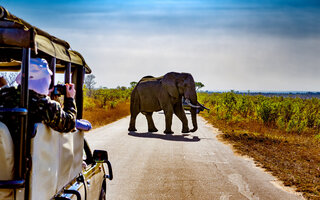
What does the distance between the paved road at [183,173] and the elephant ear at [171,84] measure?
4.29 m

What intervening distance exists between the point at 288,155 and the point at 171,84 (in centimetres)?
719

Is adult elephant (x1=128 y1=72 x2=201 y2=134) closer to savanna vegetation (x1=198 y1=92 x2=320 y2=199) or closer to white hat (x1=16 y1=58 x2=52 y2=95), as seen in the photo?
savanna vegetation (x1=198 y1=92 x2=320 y2=199)

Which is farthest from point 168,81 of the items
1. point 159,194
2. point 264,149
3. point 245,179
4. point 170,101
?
point 159,194

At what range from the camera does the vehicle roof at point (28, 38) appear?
8.33 ft

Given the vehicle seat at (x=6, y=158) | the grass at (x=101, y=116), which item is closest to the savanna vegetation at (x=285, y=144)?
the vehicle seat at (x=6, y=158)

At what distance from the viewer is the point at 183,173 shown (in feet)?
27.8

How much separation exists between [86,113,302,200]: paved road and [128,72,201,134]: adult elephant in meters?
3.80

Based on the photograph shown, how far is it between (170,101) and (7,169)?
14926 millimetres

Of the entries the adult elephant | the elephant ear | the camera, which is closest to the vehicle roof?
the camera

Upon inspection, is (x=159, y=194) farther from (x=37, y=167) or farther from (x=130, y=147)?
(x=130, y=147)

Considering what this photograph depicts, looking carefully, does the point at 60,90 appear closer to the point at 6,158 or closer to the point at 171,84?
the point at 6,158

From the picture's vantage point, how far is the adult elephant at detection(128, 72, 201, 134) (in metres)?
16.7

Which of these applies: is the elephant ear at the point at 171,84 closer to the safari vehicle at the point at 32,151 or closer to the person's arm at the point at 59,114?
the safari vehicle at the point at 32,151

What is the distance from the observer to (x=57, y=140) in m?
2.89
